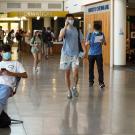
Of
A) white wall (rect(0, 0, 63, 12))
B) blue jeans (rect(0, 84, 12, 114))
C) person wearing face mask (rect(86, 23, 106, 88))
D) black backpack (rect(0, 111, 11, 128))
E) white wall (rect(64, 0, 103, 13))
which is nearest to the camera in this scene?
blue jeans (rect(0, 84, 12, 114))

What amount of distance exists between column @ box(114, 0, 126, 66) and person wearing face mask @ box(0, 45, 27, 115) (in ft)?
47.6

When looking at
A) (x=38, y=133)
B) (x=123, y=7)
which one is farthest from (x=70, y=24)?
(x=123, y=7)

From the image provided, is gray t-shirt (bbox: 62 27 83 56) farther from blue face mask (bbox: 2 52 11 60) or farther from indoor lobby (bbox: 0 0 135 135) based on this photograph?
blue face mask (bbox: 2 52 11 60)

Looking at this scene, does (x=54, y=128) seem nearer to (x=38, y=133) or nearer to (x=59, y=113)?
(x=38, y=133)

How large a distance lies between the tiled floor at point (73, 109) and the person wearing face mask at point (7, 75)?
571mm

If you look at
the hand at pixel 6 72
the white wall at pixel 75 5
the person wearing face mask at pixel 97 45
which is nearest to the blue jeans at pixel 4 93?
the hand at pixel 6 72

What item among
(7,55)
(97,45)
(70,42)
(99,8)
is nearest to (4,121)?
(7,55)

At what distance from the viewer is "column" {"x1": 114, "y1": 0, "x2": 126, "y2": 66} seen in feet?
74.9

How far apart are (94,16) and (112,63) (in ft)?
15.7

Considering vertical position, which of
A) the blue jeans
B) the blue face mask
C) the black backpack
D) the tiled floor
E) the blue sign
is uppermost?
the blue sign

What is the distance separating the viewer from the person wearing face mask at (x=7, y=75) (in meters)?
8.23

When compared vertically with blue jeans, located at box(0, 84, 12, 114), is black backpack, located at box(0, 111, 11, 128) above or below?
below

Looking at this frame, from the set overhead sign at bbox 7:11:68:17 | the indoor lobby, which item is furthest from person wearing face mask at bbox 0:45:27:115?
overhead sign at bbox 7:11:68:17

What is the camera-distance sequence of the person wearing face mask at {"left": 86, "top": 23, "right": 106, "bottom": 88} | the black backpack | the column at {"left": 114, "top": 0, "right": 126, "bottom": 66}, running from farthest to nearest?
the column at {"left": 114, "top": 0, "right": 126, "bottom": 66}
the person wearing face mask at {"left": 86, "top": 23, "right": 106, "bottom": 88}
the black backpack
